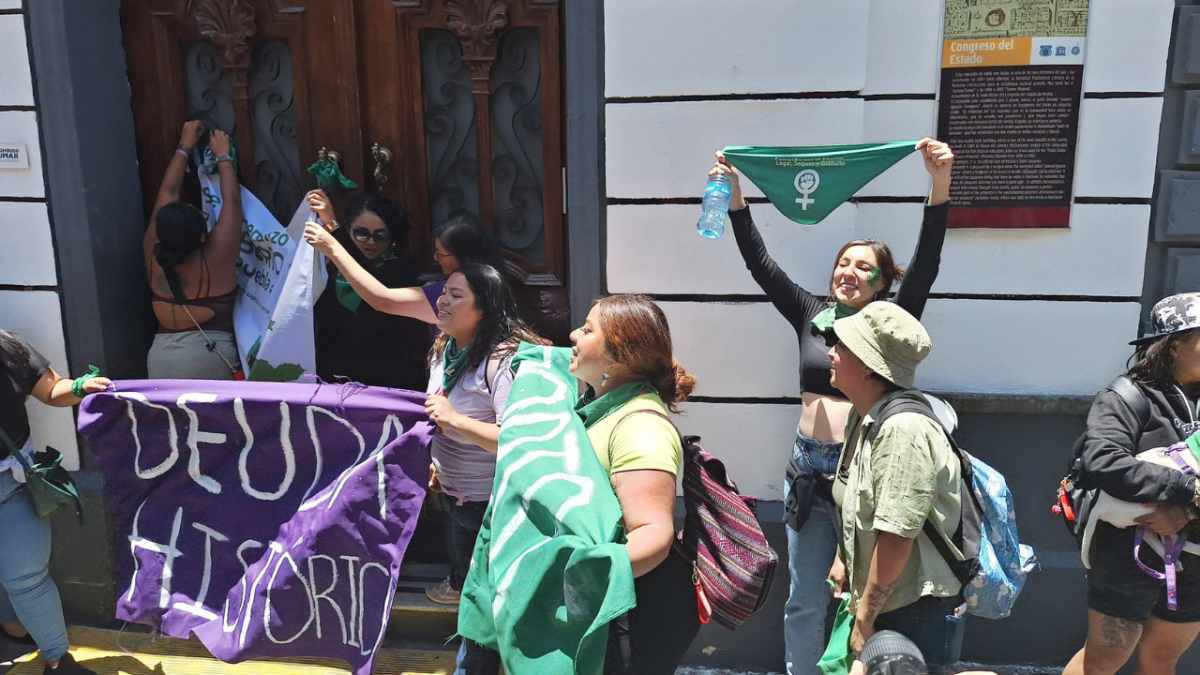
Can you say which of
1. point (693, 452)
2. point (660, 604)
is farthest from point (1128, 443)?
point (660, 604)

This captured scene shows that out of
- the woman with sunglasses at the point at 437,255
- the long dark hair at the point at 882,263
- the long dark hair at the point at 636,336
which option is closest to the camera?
the long dark hair at the point at 636,336

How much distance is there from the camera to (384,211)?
13.7ft

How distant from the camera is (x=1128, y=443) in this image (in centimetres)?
308

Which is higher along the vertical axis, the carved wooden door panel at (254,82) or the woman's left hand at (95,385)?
the carved wooden door panel at (254,82)

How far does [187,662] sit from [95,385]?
1497mm

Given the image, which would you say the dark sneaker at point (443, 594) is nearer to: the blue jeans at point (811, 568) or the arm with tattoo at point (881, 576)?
the blue jeans at point (811, 568)

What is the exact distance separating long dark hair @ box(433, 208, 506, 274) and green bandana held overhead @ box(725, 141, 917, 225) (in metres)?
1.12

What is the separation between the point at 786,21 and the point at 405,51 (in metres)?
1.83

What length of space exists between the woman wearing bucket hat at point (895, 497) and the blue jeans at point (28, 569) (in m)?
3.53

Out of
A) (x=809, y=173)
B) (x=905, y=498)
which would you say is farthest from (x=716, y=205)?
(x=905, y=498)

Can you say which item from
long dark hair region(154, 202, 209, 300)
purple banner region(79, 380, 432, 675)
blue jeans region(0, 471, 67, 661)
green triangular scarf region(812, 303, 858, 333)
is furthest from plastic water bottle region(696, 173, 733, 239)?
blue jeans region(0, 471, 67, 661)

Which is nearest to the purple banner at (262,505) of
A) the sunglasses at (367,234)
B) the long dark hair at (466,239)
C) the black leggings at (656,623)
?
the long dark hair at (466,239)

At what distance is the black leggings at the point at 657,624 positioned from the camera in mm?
2551

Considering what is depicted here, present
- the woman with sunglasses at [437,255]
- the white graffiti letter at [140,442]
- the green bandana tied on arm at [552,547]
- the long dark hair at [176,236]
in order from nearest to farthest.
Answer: the green bandana tied on arm at [552,547] → the white graffiti letter at [140,442] → the woman with sunglasses at [437,255] → the long dark hair at [176,236]
